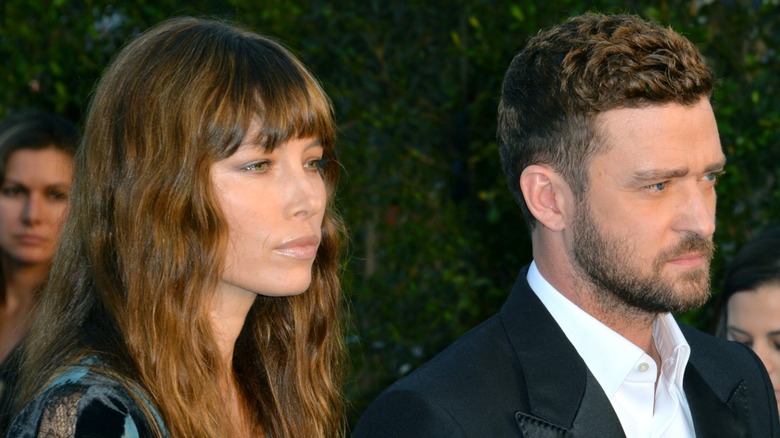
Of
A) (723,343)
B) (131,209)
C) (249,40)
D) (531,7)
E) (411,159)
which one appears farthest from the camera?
(411,159)

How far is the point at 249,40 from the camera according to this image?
9.77 ft

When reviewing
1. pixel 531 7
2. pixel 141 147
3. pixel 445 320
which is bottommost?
pixel 445 320

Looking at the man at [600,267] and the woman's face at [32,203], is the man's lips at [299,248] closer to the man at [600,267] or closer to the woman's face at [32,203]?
the man at [600,267]

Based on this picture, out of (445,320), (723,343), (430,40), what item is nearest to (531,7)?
(430,40)

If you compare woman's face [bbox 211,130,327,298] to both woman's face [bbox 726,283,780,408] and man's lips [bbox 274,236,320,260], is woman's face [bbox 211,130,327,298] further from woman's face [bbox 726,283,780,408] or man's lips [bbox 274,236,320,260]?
woman's face [bbox 726,283,780,408]

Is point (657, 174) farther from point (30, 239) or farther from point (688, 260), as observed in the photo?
point (30, 239)

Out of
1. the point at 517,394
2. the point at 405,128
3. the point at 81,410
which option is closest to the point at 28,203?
the point at 405,128

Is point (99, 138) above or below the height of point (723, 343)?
above

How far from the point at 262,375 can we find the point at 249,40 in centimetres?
91

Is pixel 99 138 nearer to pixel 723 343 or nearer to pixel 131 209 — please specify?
pixel 131 209

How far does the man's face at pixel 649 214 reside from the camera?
109 inches

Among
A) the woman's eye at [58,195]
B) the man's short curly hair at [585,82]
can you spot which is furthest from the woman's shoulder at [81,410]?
the woman's eye at [58,195]

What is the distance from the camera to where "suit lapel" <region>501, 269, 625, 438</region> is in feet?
8.84

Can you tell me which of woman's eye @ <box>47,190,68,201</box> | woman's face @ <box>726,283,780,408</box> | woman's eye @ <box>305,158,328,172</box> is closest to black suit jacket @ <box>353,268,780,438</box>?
woman's eye @ <box>305,158,328,172</box>
